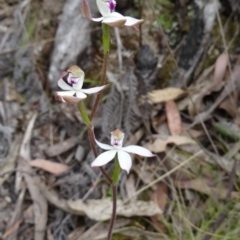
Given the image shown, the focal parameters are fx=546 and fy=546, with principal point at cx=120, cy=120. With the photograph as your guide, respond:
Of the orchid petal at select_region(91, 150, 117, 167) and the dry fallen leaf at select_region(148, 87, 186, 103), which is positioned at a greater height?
the orchid petal at select_region(91, 150, 117, 167)

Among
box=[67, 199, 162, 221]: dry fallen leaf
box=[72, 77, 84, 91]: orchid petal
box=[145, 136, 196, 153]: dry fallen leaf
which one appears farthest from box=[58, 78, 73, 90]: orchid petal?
box=[145, 136, 196, 153]: dry fallen leaf

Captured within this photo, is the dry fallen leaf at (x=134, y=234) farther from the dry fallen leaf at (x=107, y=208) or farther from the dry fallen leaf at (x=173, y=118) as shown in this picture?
the dry fallen leaf at (x=173, y=118)

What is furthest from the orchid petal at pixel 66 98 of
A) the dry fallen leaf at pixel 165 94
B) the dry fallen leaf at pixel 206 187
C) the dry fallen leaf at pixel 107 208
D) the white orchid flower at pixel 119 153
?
the dry fallen leaf at pixel 165 94

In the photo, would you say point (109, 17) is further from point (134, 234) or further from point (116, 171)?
point (134, 234)

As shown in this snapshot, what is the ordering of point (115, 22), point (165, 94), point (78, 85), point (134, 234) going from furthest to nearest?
point (165, 94) → point (134, 234) → point (78, 85) → point (115, 22)

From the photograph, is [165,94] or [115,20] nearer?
[115,20]

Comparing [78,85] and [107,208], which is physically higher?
[78,85]

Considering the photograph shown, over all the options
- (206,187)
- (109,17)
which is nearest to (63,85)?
(109,17)

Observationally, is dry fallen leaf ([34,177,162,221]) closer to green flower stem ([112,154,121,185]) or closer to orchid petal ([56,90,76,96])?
green flower stem ([112,154,121,185])
